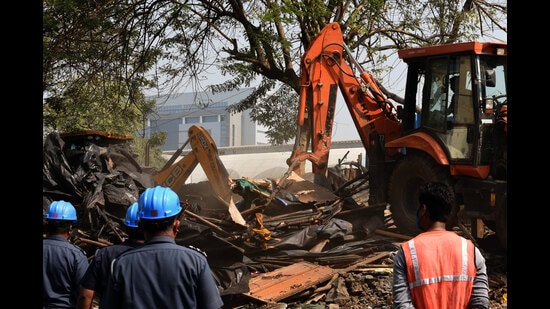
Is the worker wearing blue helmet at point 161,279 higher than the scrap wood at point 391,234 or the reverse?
higher

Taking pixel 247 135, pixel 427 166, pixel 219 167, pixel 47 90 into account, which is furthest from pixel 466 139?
pixel 247 135

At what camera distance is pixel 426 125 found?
33.7ft

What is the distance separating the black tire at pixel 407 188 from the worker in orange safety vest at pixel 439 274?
22.1 ft

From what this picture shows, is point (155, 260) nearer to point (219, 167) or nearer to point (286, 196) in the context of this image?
point (286, 196)

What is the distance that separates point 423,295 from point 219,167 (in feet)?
29.6

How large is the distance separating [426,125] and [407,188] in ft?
3.60

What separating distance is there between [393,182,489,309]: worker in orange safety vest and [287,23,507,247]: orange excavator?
5.57 m

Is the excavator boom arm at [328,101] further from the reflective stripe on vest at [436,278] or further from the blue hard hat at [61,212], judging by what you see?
the reflective stripe on vest at [436,278]

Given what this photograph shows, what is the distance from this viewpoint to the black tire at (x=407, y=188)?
1042cm

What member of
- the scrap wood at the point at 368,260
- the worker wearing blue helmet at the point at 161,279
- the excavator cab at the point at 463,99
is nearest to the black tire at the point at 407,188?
the excavator cab at the point at 463,99

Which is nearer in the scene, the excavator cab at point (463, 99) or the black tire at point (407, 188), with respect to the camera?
the excavator cab at point (463, 99)

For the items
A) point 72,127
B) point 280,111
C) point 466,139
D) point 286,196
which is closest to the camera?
point 466,139

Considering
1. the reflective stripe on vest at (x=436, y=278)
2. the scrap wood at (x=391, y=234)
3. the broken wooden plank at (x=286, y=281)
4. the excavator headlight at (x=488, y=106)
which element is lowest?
the broken wooden plank at (x=286, y=281)
